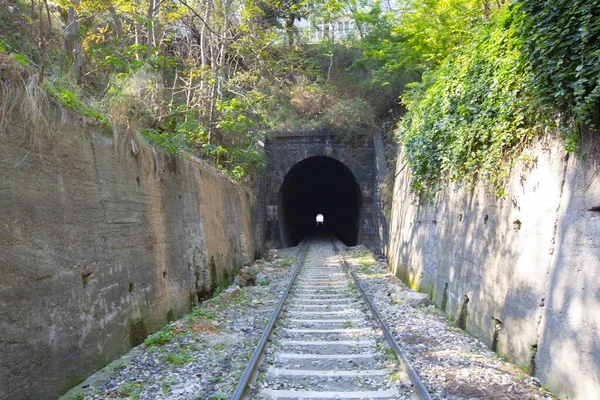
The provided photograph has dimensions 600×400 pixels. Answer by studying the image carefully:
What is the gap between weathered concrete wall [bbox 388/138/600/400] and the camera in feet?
11.3

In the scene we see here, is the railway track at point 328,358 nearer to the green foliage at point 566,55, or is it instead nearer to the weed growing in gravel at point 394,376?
the weed growing in gravel at point 394,376

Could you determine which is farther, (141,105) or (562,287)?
(141,105)

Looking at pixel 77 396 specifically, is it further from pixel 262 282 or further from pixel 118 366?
pixel 262 282

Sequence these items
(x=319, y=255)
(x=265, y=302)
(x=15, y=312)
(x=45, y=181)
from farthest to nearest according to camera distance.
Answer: (x=319, y=255), (x=265, y=302), (x=45, y=181), (x=15, y=312)

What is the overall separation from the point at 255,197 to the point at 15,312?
14.5 meters

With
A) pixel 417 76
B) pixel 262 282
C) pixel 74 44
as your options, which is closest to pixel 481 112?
pixel 262 282

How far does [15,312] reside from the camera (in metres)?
3.18

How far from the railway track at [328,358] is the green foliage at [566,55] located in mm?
2756

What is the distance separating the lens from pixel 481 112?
18.7ft

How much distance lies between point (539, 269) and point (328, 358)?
242 centimetres

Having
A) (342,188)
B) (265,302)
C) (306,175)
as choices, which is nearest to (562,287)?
(265,302)

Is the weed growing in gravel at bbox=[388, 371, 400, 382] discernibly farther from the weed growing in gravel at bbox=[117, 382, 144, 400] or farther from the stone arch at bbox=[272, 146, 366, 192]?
the stone arch at bbox=[272, 146, 366, 192]

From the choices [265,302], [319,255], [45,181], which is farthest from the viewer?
[319,255]

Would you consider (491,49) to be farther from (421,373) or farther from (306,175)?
(306,175)
